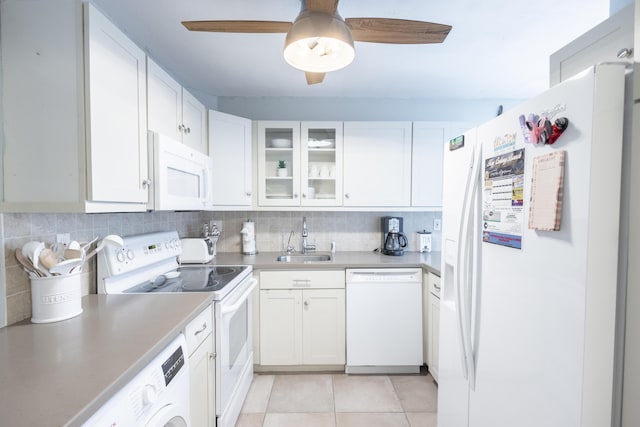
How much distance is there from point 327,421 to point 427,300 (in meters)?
1.10

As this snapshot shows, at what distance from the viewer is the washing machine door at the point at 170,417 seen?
808 mm

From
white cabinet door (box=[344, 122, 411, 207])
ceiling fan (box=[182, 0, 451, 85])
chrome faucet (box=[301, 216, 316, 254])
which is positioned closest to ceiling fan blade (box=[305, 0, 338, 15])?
ceiling fan (box=[182, 0, 451, 85])

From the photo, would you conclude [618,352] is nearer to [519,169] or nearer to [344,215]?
[519,169]

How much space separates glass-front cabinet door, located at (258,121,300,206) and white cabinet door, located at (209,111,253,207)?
113mm

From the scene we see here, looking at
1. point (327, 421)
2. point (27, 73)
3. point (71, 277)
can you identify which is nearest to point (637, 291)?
point (327, 421)

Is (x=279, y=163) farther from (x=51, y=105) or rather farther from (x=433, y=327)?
(x=433, y=327)

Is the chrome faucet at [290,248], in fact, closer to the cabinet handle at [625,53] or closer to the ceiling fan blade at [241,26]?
the ceiling fan blade at [241,26]

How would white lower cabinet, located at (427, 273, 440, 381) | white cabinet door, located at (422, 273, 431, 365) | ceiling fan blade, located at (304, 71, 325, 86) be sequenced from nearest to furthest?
1. ceiling fan blade, located at (304, 71, 325, 86)
2. white lower cabinet, located at (427, 273, 440, 381)
3. white cabinet door, located at (422, 273, 431, 365)

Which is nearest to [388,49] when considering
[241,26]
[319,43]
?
[319,43]

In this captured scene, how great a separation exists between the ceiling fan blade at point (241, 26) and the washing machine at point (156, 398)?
135cm

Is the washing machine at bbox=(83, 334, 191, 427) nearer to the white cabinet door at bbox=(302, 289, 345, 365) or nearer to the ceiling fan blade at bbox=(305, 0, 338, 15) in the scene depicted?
the white cabinet door at bbox=(302, 289, 345, 365)

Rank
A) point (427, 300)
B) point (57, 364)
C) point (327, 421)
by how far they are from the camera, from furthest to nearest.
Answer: point (427, 300) → point (327, 421) → point (57, 364)

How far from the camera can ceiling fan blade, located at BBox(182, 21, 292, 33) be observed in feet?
3.88

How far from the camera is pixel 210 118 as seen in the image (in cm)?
214
